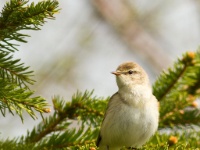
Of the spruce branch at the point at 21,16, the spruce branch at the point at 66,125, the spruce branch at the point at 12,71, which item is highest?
the spruce branch at the point at 21,16

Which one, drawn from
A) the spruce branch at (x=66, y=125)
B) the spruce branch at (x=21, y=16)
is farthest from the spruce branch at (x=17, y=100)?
the spruce branch at (x=66, y=125)

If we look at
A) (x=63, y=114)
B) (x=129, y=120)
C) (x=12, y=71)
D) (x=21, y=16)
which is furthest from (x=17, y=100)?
(x=129, y=120)

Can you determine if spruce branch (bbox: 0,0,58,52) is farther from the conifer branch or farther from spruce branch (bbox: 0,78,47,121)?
the conifer branch

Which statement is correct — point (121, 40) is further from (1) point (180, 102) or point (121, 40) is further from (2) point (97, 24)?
(1) point (180, 102)

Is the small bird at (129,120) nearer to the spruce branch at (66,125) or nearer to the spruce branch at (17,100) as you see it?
the spruce branch at (66,125)

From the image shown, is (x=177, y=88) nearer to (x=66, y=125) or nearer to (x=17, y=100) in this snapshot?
(x=66, y=125)

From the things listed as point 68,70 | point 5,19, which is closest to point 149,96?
point 5,19

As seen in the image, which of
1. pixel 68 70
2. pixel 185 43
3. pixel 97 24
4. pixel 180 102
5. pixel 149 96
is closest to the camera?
pixel 180 102

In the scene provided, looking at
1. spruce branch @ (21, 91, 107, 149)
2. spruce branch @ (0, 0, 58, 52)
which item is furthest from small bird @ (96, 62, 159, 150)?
spruce branch @ (0, 0, 58, 52)
